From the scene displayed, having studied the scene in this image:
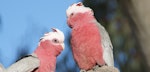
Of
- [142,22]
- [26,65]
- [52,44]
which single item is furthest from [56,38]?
[142,22]

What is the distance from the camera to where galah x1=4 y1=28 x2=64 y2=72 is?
1136mm

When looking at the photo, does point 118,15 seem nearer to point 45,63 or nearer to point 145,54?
point 145,54

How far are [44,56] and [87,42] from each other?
15 centimetres

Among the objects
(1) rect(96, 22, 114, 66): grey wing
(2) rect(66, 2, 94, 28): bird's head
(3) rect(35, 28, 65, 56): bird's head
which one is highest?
(2) rect(66, 2, 94, 28): bird's head

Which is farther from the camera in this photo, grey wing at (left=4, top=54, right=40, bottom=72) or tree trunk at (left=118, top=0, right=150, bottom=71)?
tree trunk at (left=118, top=0, right=150, bottom=71)

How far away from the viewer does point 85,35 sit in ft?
3.74

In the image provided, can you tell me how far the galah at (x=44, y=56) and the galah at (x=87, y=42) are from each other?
0.05 meters

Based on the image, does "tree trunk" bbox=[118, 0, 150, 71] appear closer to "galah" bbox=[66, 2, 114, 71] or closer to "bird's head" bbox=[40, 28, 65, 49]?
"galah" bbox=[66, 2, 114, 71]

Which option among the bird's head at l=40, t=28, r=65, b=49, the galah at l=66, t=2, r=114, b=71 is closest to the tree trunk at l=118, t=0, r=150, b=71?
the galah at l=66, t=2, r=114, b=71

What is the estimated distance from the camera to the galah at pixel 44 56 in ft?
3.73

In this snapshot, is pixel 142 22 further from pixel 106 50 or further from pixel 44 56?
pixel 44 56

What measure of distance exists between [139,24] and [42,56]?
0.40 metres

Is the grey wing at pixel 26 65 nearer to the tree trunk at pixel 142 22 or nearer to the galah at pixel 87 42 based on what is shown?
the galah at pixel 87 42

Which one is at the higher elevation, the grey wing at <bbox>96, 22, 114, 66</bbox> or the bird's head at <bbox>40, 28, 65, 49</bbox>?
the bird's head at <bbox>40, 28, 65, 49</bbox>
